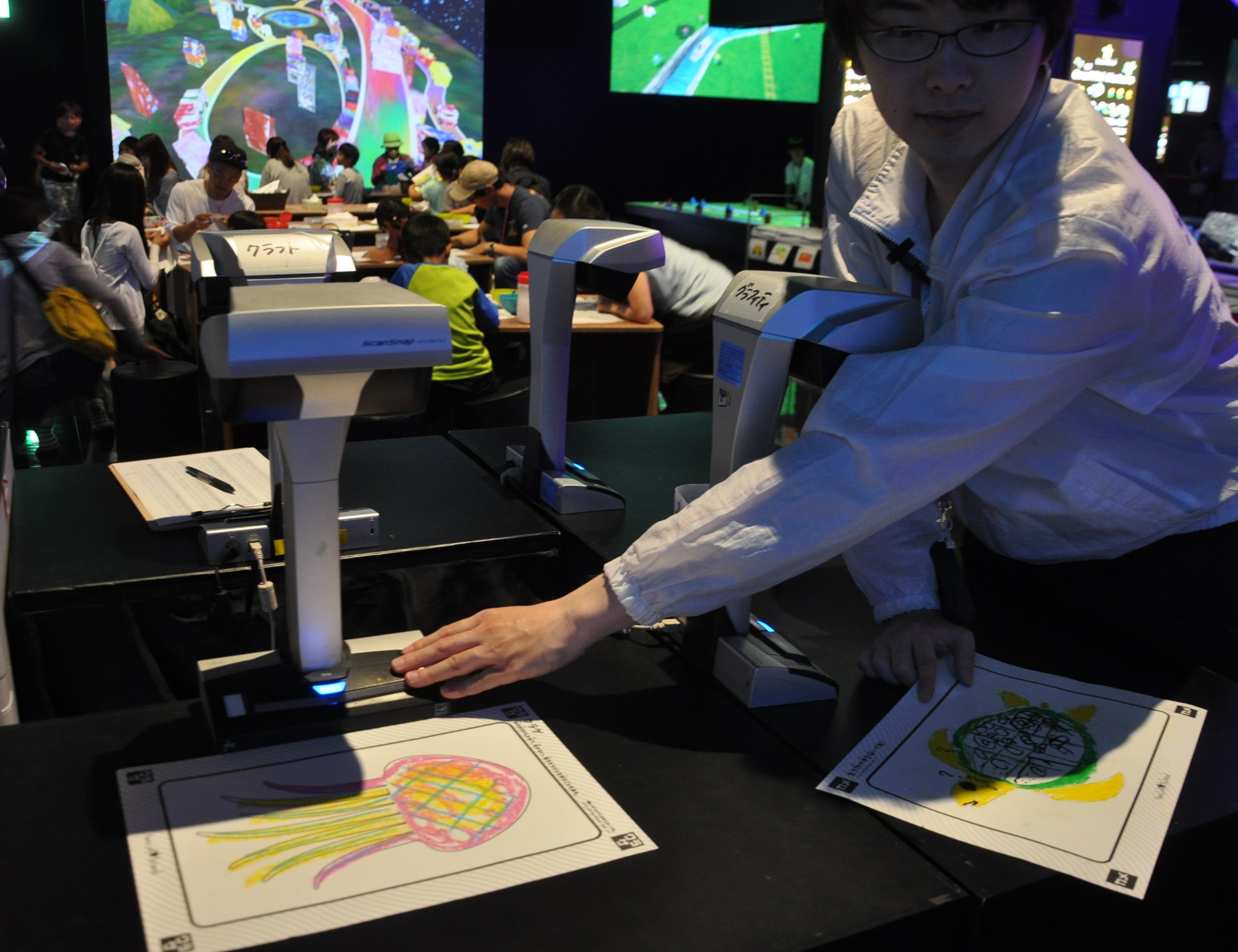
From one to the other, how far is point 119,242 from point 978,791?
4360mm

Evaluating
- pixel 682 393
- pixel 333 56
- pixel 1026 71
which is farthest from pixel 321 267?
pixel 333 56

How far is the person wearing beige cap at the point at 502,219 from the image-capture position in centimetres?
556

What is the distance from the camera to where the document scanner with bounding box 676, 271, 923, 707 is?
912 mm

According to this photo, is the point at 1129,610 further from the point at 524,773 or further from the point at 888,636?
the point at 524,773

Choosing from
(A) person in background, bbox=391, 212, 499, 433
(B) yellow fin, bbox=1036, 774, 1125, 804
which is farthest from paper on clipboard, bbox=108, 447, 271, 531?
(A) person in background, bbox=391, 212, 499, 433

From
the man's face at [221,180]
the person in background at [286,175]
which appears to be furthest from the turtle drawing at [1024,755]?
the person in background at [286,175]

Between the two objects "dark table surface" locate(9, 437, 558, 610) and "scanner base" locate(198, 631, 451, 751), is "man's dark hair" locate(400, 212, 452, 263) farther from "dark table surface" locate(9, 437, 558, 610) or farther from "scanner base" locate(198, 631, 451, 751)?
"scanner base" locate(198, 631, 451, 751)

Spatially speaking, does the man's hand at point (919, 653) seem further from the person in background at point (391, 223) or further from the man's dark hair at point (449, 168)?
the man's dark hair at point (449, 168)

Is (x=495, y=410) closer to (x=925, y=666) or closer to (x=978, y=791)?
(x=925, y=666)

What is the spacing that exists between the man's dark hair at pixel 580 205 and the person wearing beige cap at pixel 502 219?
3.71 feet

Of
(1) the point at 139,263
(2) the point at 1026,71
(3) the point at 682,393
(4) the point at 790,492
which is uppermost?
(2) the point at 1026,71

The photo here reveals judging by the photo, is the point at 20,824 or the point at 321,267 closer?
the point at 20,824

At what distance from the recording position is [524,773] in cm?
85

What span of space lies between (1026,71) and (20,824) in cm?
101
